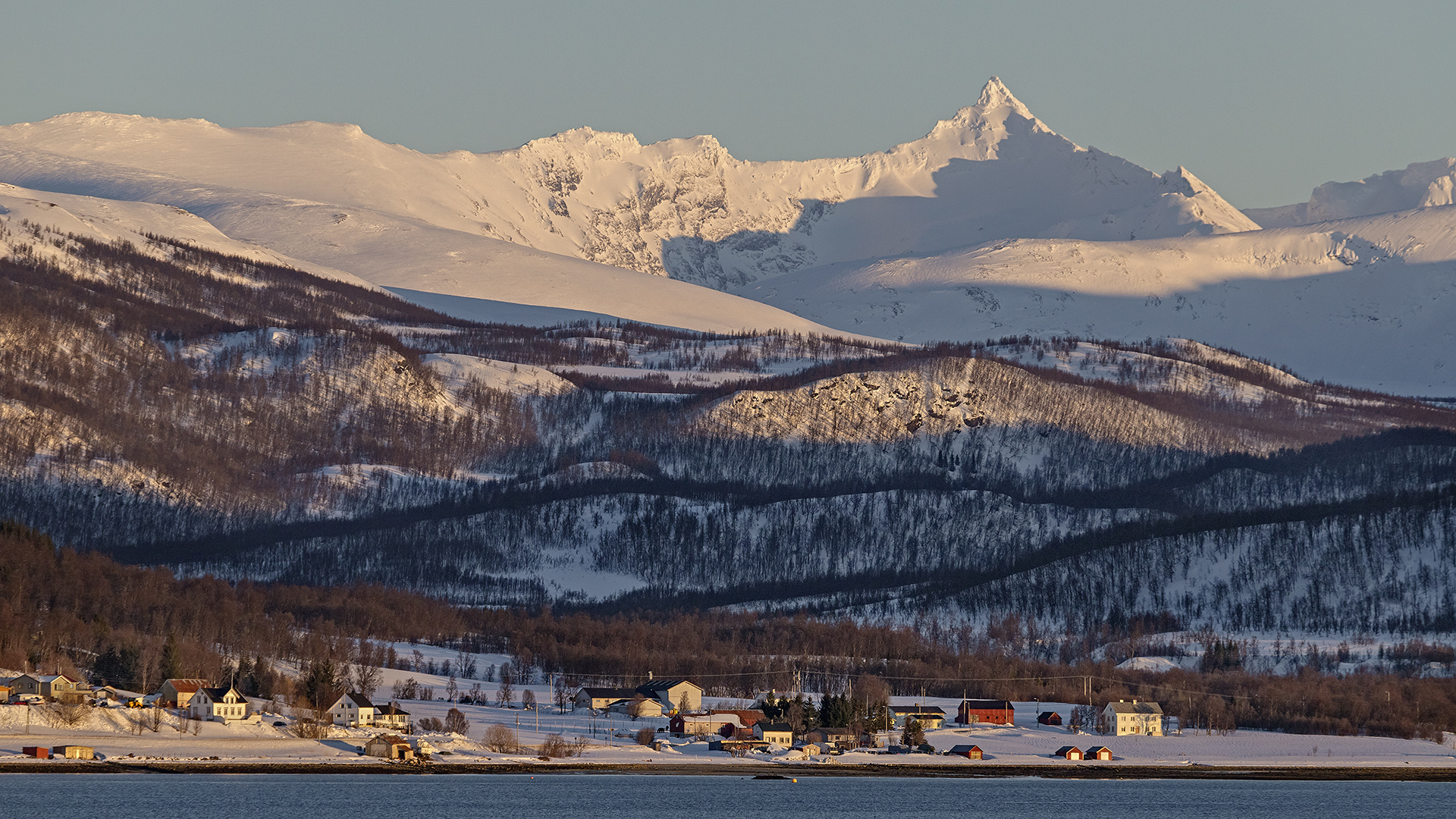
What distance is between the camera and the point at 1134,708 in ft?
579

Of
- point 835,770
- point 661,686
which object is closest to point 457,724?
point 835,770

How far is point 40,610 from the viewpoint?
193750mm

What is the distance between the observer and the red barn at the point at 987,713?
17875cm

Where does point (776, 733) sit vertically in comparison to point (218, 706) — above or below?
above

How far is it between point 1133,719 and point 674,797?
58372 millimetres

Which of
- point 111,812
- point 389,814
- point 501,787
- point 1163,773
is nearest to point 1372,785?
point 1163,773

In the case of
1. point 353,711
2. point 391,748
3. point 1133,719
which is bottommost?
point 391,748

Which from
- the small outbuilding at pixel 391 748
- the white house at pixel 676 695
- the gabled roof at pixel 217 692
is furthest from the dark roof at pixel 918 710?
the gabled roof at pixel 217 692

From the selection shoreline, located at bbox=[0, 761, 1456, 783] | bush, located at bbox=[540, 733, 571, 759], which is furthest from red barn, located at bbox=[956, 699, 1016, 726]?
bush, located at bbox=[540, 733, 571, 759]

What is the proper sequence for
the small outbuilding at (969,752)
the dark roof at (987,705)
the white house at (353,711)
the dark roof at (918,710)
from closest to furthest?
the white house at (353,711)
the small outbuilding at (969,752)
the dark roof at (918,710)
the dark roof at (987,705)

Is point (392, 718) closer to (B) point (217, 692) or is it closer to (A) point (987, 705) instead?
(B) point (217, 692)

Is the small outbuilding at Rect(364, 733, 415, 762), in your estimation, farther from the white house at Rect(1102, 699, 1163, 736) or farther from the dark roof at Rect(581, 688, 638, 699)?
the white house at Rect(1102, 699, 1163, 736)

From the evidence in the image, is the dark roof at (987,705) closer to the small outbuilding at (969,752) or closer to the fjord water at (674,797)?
the small outbuilding at (969,752)

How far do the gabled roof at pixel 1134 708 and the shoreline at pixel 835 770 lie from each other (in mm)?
19223
